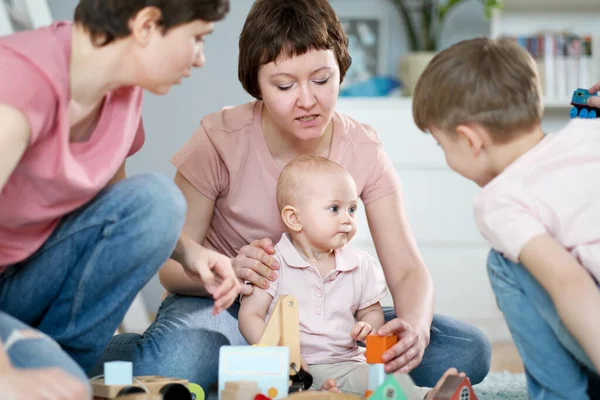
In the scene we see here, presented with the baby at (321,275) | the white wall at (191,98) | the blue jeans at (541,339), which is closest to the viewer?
the blue jeans at (541,339)

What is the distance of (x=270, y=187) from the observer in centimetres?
180

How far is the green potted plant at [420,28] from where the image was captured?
3.21 meters

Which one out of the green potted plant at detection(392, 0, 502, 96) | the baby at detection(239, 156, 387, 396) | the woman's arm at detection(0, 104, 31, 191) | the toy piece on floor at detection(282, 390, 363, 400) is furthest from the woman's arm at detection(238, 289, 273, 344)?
the green potted plant at detection(392, 0, 502, 96)

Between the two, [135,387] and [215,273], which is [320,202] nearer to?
[215,273]

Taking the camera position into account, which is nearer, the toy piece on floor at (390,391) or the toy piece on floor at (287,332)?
the toy piece on floor at (390,391)

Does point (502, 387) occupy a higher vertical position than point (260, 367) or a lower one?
lower

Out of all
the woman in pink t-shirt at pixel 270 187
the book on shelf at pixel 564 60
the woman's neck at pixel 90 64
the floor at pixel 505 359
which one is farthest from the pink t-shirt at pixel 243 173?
the book on shelf at pixel 564 60

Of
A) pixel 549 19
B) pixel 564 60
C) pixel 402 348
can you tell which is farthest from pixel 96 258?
pixel 549 19

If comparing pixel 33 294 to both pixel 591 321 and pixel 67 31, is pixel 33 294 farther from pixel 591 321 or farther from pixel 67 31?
pixel 591 321

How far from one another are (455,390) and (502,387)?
0.79 metres

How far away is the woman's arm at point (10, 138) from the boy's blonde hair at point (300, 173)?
669 millimetres

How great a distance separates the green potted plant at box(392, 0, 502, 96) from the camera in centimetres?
321

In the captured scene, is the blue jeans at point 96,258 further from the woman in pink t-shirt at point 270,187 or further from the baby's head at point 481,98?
the baby's head at point 481,98

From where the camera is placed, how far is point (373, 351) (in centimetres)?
145
